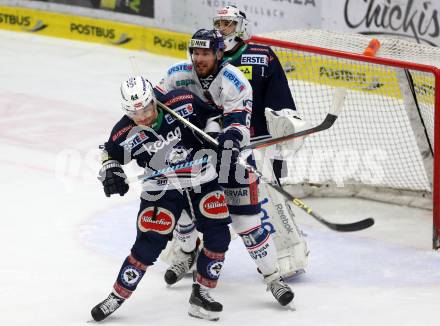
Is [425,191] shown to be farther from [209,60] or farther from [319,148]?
[209,60]

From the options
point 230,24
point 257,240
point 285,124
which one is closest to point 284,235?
point 257,240

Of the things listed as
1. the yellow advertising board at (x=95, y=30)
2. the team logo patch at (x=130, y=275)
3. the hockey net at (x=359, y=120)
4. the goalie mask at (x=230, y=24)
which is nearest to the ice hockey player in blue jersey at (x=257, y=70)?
the goalie mask at (x=230, y=24)

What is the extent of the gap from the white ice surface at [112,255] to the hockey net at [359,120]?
6.4 inches

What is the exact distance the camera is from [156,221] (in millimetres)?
4914

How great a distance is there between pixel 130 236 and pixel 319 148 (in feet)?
5.09

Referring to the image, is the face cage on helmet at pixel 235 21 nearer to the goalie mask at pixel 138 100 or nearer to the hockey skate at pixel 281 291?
the goalie mask at pixel 138 100

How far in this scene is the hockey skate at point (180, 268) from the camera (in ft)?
18.2

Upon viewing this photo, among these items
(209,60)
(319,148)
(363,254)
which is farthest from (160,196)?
(319,148)

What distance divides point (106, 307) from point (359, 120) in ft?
9.11

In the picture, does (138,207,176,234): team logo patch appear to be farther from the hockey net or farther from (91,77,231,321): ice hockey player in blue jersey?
the hockey net

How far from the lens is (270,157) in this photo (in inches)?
232

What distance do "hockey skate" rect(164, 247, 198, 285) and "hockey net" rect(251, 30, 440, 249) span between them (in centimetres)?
144

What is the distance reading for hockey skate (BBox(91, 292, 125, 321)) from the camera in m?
4.98

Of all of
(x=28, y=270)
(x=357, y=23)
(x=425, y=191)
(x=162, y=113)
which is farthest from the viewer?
(x=357, y=23)
